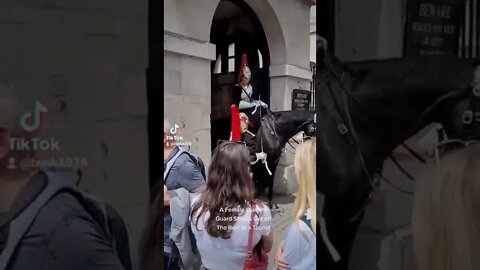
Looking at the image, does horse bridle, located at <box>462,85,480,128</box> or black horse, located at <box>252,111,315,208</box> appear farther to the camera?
black horse, located at <box>252,111,315,208</box>

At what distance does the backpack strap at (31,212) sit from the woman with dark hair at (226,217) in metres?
0.63

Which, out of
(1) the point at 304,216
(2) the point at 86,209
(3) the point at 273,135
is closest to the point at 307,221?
(1) the point at 304,216

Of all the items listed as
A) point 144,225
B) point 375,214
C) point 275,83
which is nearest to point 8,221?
point 144,225

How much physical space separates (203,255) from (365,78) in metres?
0.86

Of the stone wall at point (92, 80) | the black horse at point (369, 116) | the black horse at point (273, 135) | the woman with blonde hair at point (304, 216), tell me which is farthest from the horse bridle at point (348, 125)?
the black horse at point (273, 135)

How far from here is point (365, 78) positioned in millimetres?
1020

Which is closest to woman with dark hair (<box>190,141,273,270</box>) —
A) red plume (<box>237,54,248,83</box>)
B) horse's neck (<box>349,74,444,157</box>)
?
red plume (<box>237,54,248,83</box>)

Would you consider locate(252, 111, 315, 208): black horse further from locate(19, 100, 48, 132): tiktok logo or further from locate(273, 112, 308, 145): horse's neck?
locate(19, 100, 48, 132): tiktok logo

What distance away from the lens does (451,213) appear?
1.01 m

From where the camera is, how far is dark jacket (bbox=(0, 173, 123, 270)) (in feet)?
2.92

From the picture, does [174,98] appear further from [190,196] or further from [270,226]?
[270,226]

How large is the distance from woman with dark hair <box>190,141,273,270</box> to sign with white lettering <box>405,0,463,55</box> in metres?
0.70

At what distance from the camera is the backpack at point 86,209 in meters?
0.89

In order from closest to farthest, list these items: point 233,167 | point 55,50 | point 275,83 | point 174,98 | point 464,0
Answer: point 55,50 → point 464,0 → point 174,98 → point 233,167 → point 275,83
